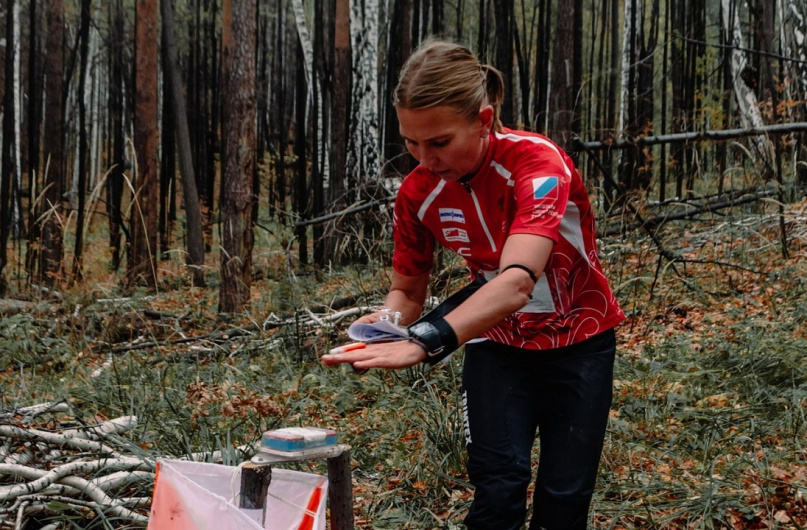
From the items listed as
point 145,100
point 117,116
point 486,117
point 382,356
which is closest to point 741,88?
point 145,100

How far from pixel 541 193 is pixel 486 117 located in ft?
1.08

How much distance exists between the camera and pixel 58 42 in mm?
13961

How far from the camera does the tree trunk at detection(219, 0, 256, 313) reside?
30.2 ft

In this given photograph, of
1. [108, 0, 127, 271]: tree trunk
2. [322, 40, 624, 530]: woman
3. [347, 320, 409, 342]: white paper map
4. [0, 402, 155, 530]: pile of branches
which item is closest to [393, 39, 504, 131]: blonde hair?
[322, 40, 624, 530]: woman

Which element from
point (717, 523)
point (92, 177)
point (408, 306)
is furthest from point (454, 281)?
point (92, 177)

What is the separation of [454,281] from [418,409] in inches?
107

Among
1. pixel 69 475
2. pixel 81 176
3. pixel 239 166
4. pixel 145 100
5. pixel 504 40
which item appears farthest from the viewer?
pixel 504 40

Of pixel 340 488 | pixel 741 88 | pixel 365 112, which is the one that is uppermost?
pixel 741 88

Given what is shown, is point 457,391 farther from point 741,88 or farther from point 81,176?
point 81,176

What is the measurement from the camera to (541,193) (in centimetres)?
219

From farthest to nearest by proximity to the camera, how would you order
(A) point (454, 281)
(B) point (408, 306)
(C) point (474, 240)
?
(A) point (454, 281)
(B) point (408, 306)
(C) point (474, 240)

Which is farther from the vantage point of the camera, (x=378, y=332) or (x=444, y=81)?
(x=444, y=81)

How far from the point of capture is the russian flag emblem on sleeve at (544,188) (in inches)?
86.1

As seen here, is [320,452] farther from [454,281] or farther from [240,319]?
[240,319]
